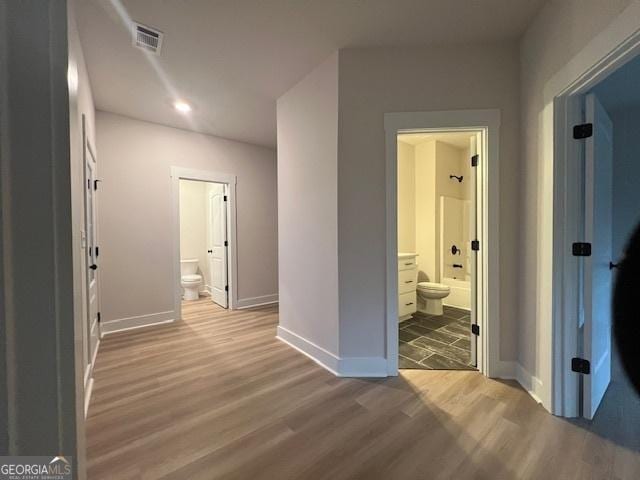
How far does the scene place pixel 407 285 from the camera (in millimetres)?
3594

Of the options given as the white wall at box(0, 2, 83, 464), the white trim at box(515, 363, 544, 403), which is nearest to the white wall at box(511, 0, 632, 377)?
the white trim at box(515, 363, 544, 403)

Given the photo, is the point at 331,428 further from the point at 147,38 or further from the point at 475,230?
the point at 147,38

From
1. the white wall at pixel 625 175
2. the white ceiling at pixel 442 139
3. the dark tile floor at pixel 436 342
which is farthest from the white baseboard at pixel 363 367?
the white ceiling at pixel 442 139

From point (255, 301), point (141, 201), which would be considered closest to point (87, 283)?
point (141, 201)

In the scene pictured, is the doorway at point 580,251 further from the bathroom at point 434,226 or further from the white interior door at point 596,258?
the bathroom at point 434,226

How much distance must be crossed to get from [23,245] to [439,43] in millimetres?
2606

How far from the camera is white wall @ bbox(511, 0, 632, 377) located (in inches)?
61.4

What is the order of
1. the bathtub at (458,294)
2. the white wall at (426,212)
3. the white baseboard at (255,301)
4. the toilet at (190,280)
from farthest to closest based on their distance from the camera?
1. the toilet at (190,280)
2. the white wall at (426,212)
3. the white baseboard at (255,301)
4. the bathtub at (458,294)

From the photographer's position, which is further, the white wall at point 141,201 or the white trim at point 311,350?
the white wall at point 141,201

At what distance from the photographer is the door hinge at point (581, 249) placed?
1602 millimetres

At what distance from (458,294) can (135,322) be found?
4391 millimetres

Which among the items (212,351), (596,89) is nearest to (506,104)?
(596,89)

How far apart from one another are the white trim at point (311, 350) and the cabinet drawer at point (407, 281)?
1521 millimetres

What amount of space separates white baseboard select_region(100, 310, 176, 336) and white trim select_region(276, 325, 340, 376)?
1607 millimetres
